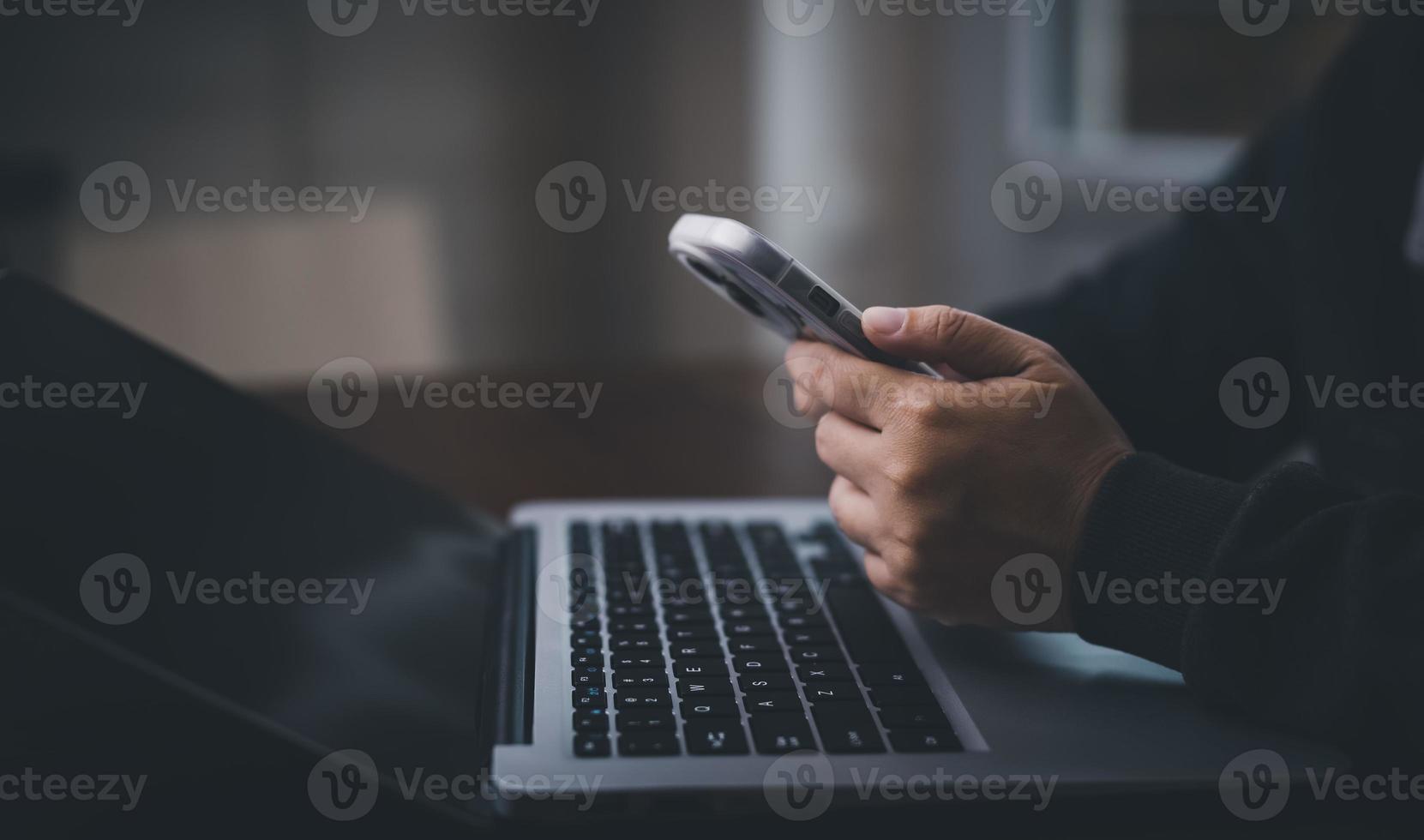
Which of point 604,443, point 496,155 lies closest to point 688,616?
point 604,443

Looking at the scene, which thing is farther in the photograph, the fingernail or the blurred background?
the blurred background

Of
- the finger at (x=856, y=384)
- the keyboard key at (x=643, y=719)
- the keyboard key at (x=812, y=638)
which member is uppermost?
the finger at (x=856, y=384)

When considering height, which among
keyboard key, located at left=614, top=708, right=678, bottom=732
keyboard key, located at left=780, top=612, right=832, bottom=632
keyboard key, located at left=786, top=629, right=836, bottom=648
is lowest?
keyboard key, located at left=780, top=612, right=832, bottom=632

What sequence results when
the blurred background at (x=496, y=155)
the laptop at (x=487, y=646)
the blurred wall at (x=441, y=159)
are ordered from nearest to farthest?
1. the laptop at (x=487, y=646)
2. the blurred background at (x=496, y=155)
3. the blurred wall at (x=441, y=159)

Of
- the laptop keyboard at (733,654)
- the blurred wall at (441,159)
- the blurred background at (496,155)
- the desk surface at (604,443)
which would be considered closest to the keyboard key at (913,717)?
the laptop keyboard at (733,654)

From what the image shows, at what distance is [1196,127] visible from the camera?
7.07ft

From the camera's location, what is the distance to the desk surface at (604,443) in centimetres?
85

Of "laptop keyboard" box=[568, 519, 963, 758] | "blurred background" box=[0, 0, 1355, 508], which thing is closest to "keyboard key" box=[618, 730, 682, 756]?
"laptop keyboard" box=[568, 519, 963, 758]

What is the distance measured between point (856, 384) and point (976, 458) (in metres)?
0.07

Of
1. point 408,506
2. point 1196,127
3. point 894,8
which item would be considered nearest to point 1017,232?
point 1196,127

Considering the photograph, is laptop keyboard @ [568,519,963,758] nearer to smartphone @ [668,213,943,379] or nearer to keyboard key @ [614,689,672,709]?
keyboard key @ [614,689,672,709]

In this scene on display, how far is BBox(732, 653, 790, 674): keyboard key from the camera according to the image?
17.2 inches

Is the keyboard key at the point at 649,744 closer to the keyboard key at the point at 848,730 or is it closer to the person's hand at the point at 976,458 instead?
the keyboard key at the point at 848,730

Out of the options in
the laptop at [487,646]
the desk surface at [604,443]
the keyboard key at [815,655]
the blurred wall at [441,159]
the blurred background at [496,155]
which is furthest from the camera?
the blurred wall at [441,159]
